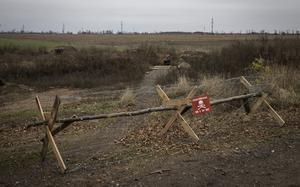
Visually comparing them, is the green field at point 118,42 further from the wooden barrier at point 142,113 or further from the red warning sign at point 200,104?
the red warning sign at point 200,104

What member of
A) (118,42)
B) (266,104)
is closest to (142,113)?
(266,104)

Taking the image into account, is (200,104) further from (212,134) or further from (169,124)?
(212,134)

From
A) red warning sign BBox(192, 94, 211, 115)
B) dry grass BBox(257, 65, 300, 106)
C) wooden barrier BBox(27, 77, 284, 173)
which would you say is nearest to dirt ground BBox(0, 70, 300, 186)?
wooden barrier BBox(27, 77, 284, 173)

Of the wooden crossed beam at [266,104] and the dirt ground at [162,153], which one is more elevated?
the wooden crossed beam at [266,104]

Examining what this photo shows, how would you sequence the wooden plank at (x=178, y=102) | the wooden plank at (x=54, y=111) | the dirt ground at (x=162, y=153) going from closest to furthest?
the dirt ground at (x=162, y=153), the wooden plank at (x=54, y=111), the wooden plank at (x=178, y=102)

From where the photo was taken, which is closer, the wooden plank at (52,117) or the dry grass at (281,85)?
the wooden plank at (52,117)

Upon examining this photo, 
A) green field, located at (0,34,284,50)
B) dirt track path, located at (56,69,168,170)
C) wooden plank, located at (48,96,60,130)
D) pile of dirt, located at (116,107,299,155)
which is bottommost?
dirt track path, located at (56,69,168,170)

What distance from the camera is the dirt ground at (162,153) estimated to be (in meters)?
6.66

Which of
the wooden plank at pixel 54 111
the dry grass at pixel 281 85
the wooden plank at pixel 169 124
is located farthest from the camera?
the dry grass at pixel 281 85

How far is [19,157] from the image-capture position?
8.30 metres

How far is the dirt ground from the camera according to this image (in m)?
6.66

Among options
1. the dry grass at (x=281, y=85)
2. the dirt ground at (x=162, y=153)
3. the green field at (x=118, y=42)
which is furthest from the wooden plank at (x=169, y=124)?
the green field at (x=118, y=42)

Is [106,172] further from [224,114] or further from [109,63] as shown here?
[109,63]

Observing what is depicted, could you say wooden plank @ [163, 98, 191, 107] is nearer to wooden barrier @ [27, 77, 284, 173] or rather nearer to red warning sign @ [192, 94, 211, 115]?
wooden barrier @ [27, 77, 284, 173]
